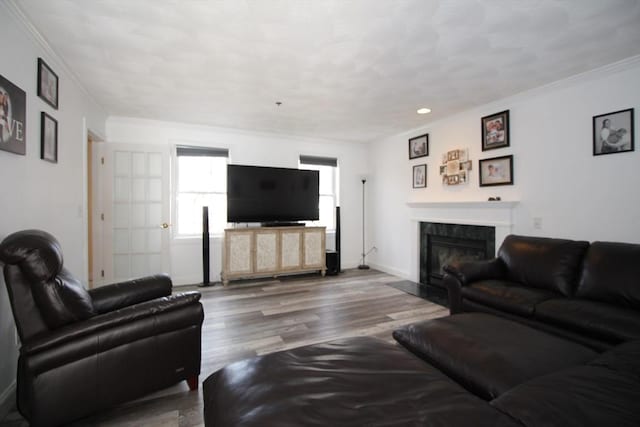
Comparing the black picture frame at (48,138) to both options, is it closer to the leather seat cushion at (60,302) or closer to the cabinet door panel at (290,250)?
the leather seat cushion at (60,302)

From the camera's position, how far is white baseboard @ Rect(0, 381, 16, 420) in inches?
64.5

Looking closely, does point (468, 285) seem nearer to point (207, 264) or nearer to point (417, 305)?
point (417, 305)

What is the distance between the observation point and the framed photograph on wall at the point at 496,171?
11.1 ft

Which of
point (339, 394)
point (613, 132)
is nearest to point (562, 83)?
point (613, 132)

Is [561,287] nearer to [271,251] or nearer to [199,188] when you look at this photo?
[271,251]

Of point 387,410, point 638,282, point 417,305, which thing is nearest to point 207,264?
point 417,305

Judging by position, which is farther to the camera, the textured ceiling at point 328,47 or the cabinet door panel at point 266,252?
the cabinet door panel at point 266,252

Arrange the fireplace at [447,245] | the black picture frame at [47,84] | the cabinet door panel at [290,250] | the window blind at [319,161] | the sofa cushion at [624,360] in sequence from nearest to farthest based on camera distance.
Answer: the sofa cushion at [624,360]
the black picture frame at [47,84]
the fireplace at [447,245]
the cabinet door panel at [290,250]
the window blind at [319,161]

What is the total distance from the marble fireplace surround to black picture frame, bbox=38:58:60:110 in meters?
4.33

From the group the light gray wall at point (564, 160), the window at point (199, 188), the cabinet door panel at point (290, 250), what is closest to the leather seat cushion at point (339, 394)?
the light gray wall at point (564, 160)

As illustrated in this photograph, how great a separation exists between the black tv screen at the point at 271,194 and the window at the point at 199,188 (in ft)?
1.22

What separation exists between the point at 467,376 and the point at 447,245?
3.14m

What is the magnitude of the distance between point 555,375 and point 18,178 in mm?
3148

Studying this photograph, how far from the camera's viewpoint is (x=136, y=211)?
13.2 ft
